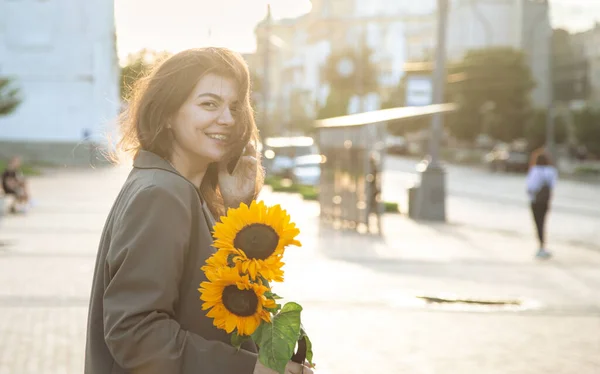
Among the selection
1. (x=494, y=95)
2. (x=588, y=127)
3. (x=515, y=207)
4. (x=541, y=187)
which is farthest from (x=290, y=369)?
(x=494, y=95)

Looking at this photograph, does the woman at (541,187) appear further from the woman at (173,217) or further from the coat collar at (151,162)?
the coat collar at (151,162)

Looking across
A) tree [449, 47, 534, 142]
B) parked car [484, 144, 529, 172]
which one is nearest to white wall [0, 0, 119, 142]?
parked car [484, 144, 529, 172]

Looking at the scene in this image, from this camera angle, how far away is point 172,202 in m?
2.42

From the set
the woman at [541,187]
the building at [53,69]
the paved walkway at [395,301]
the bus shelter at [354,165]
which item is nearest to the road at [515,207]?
the paved walkway at [395,301]

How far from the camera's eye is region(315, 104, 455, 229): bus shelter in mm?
19297

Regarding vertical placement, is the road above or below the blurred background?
below

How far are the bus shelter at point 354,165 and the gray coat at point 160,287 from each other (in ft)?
54.0

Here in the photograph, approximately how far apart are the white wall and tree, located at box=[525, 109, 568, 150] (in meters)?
26.5

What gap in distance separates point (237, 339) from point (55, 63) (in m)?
58.9

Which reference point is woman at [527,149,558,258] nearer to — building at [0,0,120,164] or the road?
the road

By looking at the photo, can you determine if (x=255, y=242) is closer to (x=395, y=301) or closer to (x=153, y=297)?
(x=153, y=297)

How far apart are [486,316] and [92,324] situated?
24.9 feet

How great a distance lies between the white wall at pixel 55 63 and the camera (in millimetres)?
58188

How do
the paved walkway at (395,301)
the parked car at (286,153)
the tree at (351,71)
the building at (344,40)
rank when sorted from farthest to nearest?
the building at (344,40)
the tree at (351,71)
the parked car at (286,153)
the paved walkway at (395,301)
